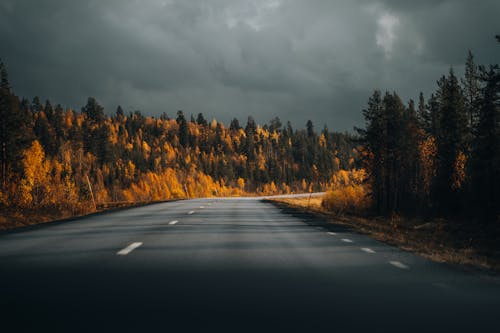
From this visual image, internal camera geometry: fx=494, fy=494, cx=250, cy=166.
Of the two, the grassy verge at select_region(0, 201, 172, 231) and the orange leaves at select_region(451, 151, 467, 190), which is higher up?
the orange leaves at select_region(451, 151, 467, 190)

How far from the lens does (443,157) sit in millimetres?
52375

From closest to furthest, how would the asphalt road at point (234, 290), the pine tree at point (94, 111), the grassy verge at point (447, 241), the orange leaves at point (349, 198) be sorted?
the asphalt road at point (234, 290), the grassy verge at point (447, 241), the orange leaves at point (349, 198), the pine tree at point (94, 111)

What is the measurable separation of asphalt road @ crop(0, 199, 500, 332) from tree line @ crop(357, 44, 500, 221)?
28198 mm

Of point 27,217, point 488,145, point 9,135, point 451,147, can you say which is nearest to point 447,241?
point 27,217

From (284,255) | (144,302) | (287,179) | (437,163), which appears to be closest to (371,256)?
(284,255)

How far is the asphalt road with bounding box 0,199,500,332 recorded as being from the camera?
4.64 m

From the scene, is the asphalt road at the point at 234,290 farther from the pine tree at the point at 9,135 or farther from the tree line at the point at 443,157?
the pine tree at the point at 9,135

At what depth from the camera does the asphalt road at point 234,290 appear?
183 inches

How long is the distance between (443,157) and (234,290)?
5073 centimetres

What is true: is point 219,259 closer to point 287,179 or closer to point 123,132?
point 287,179

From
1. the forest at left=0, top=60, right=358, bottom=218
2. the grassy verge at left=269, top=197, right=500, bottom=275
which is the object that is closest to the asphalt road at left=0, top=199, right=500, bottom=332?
the grassy verge at left=269, top=197, right=500, bottom=275

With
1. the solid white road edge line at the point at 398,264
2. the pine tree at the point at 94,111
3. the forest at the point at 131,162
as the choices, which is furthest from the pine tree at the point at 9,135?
the pine tree at the point at 94,111

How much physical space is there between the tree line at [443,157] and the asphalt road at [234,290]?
28198 millimetres

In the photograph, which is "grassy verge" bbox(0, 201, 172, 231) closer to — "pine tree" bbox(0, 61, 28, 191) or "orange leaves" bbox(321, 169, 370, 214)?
"orange leaves" bbox(321, 169, 370, 214)
